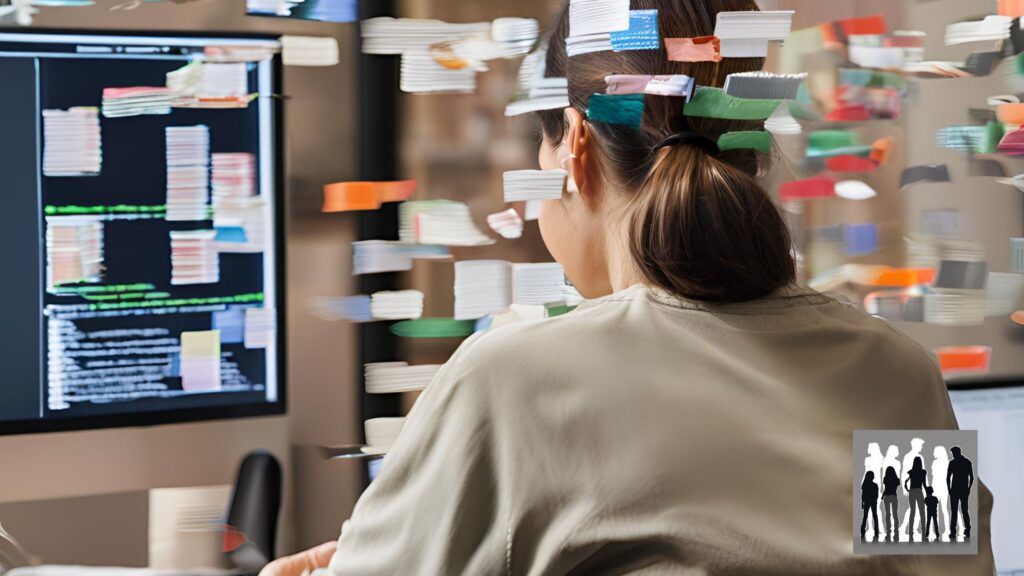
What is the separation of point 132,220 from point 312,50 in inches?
8.4

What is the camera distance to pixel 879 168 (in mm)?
954

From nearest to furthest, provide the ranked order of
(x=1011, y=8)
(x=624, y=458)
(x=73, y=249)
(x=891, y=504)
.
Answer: (x=624, y=458), (x=891, y=504), (x=73, y=249), (x=1011, y=8)

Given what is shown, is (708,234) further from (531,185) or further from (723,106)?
(531,185)

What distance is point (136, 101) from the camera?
2.65 feet

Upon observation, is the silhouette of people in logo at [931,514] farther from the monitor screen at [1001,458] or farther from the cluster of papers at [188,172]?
the cluster of papers at [188,172]

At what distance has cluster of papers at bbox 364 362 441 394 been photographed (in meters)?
0.86

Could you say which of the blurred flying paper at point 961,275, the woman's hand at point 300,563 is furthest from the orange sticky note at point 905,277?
the woman's hand at point 300,563

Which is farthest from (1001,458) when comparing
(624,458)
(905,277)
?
(624,458)

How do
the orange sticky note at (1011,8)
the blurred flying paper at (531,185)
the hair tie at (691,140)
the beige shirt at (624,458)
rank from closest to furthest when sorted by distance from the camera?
the beige shirt at (624,458) < the hair tie at (691,140) < the blurred flying paper at (531,185) < the orange sticky note at (1011,8)

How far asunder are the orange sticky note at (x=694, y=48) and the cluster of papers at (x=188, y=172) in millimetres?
409

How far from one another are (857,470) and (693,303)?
14 centimetres

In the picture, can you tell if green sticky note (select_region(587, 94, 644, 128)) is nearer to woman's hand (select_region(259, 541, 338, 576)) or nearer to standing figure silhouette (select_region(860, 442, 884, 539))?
standing figure silhouette (select_region(860, 442, 884, 539))

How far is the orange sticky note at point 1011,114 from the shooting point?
0.92 m

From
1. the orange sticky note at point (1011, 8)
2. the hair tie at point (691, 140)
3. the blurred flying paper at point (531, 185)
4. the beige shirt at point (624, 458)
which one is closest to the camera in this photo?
the beige shirt at point (624, 458)
